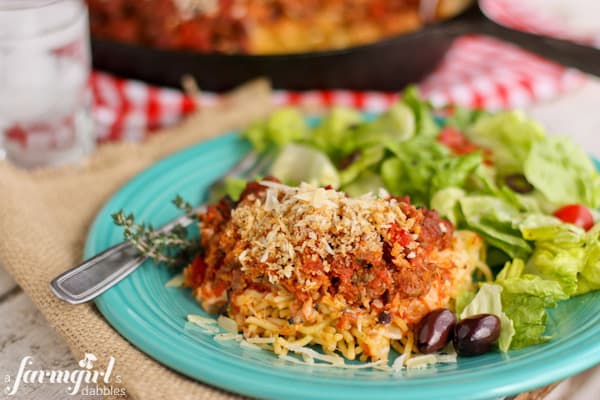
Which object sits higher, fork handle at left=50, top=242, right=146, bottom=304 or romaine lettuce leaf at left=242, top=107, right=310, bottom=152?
fork handle at left=50, top=242, right=146, bottom=304

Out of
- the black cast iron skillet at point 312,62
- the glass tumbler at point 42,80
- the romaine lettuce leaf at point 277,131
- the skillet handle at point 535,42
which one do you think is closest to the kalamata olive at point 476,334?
the romaine lettuce leaf at point 277,131

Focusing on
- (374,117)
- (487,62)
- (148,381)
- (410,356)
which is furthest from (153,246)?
(487,62)

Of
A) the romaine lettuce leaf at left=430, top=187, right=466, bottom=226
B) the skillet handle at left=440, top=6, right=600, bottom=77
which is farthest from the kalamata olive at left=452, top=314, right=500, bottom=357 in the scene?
the skillet handle at left=440, top=6, right=600, bottom=77

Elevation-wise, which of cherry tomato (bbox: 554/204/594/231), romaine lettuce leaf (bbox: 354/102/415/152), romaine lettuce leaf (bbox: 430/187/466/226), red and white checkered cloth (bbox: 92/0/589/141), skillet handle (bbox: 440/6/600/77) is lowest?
red and white checkered cloth (bbox: 92/0/589/141)

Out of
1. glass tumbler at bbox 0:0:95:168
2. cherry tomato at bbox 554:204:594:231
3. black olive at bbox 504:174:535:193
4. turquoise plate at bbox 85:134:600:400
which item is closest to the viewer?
turquoise plate at bbox 85:134:600:400

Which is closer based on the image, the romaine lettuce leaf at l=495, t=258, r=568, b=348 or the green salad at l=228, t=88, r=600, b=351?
the romaine lettuce leaf at l=495, t=258, r=568, b=348

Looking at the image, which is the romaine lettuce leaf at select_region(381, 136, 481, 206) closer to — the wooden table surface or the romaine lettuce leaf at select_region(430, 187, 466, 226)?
the romaine lettuce leaf at select_region(430, 187, 466, 226)
